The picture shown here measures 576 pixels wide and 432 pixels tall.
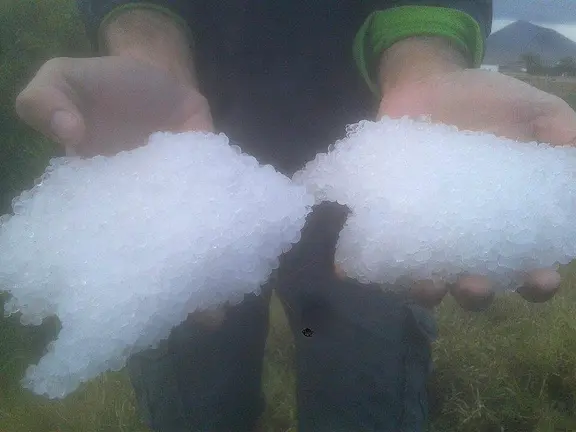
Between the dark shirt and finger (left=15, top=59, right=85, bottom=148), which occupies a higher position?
the dark shirt

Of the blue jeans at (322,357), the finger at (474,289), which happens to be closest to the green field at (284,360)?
the blue jeans at (322,357)

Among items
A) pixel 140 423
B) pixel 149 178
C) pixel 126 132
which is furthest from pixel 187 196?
pixel 140 423

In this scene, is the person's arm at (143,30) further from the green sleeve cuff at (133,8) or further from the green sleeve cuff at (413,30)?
the green sleeve cuff at (413,30)

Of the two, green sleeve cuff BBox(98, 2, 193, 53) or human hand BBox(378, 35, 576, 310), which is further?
green sleeve cuff BBox(98, 2, 193, 53)

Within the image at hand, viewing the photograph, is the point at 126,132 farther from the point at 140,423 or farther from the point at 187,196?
the point at 140,423

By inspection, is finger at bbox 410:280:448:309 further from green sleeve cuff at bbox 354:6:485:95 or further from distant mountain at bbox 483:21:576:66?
distant mountain at bbox 483:21:576:66

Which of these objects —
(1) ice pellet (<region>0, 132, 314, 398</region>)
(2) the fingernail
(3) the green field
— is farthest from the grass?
(2) the fingernail

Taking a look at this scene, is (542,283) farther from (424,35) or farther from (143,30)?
(143,30)

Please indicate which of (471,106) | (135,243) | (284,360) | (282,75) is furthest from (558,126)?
(284,360)
